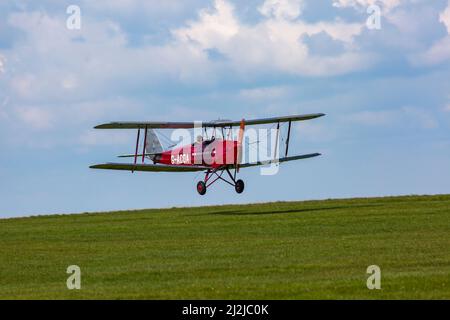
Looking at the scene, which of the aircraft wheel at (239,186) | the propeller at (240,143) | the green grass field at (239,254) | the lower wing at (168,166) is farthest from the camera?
the aircraft wheel at (239,186)

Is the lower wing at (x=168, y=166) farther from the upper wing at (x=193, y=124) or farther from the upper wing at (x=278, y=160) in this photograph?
the upper wing at (x=193, y=124)

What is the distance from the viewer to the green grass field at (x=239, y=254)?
22391 millimetres

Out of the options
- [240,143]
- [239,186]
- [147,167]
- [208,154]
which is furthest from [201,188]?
[240,143]

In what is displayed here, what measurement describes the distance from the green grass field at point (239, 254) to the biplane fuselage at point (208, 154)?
2723 millimetres

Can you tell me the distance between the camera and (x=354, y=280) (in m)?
23.1

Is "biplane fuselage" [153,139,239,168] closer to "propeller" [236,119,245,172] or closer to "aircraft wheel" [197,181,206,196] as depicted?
"propeller" [236,119,245,172]

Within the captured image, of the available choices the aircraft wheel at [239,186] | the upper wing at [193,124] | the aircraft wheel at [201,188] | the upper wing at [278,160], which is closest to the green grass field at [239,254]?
the aircraft wheel at [239,186]

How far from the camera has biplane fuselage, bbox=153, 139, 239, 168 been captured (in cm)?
4984

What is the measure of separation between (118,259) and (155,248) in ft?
10.1

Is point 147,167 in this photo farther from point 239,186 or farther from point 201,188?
point 239,186

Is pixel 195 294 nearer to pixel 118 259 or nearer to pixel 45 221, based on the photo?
pixel 118 259

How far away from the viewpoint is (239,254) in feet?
99.1

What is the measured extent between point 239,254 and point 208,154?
69.6ft

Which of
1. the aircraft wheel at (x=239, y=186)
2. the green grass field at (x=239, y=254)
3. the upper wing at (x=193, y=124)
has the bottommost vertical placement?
the green grass field at (x=239, y=254)
